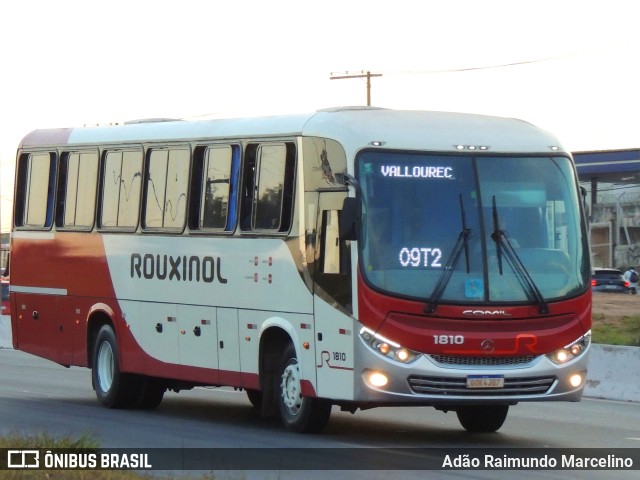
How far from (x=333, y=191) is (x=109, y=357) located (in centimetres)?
561

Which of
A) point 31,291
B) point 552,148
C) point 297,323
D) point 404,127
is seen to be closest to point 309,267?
point 297,323

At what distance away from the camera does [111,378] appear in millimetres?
19234

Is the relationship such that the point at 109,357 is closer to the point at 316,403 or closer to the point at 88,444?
the point at 316,403

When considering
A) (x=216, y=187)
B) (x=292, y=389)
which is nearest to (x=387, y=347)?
(x=292, y=389)

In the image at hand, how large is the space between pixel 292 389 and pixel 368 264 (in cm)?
181

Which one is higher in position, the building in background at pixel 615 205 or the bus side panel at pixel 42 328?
the building in background at pixel 615 205

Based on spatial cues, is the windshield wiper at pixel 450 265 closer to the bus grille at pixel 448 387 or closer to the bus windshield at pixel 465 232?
the bus windshield at pixel 465 232

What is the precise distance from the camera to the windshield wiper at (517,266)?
14.5m

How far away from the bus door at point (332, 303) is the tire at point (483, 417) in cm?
196

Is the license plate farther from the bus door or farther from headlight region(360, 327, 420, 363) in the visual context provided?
the bus door

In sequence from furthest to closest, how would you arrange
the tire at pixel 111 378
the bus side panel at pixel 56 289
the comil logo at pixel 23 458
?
the bus side panel at pixel 56 289 < the tire at pixel 111 378 < the comil logo at pixel 23 458

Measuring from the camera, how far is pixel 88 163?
65.6ft

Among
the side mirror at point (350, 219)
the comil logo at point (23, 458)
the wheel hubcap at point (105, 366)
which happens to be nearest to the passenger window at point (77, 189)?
the wheel hubcap at point (105, 366)

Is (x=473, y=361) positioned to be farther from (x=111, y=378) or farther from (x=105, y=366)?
(x=105, y=366)
